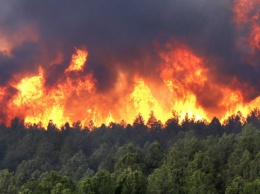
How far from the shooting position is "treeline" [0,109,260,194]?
255ft

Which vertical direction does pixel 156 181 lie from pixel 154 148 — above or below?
below

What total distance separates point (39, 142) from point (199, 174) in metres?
108

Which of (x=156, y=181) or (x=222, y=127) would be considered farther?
(x=222, y=127)

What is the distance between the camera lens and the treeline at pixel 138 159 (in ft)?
255

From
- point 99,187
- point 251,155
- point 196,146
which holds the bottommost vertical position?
point 99,187

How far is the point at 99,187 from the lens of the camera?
7412 centimetres

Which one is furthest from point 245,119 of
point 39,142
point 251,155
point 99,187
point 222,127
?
point 99,187

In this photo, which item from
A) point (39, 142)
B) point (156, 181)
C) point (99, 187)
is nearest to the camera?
point (99, 187)

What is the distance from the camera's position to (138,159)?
107 meters

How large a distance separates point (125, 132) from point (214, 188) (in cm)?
11008

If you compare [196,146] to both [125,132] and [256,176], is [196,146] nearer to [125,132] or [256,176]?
[256,176]

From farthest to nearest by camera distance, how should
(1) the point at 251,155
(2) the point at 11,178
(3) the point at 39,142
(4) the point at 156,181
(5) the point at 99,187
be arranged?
(3) the point at 39,142
(2) the point at 11,178
(1) the point at 251,155
(4) the point at 156,181
(5) the point at 99,187

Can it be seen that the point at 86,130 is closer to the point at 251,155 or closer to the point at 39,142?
the point at 39,142

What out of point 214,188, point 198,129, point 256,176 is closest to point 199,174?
point 214,188
